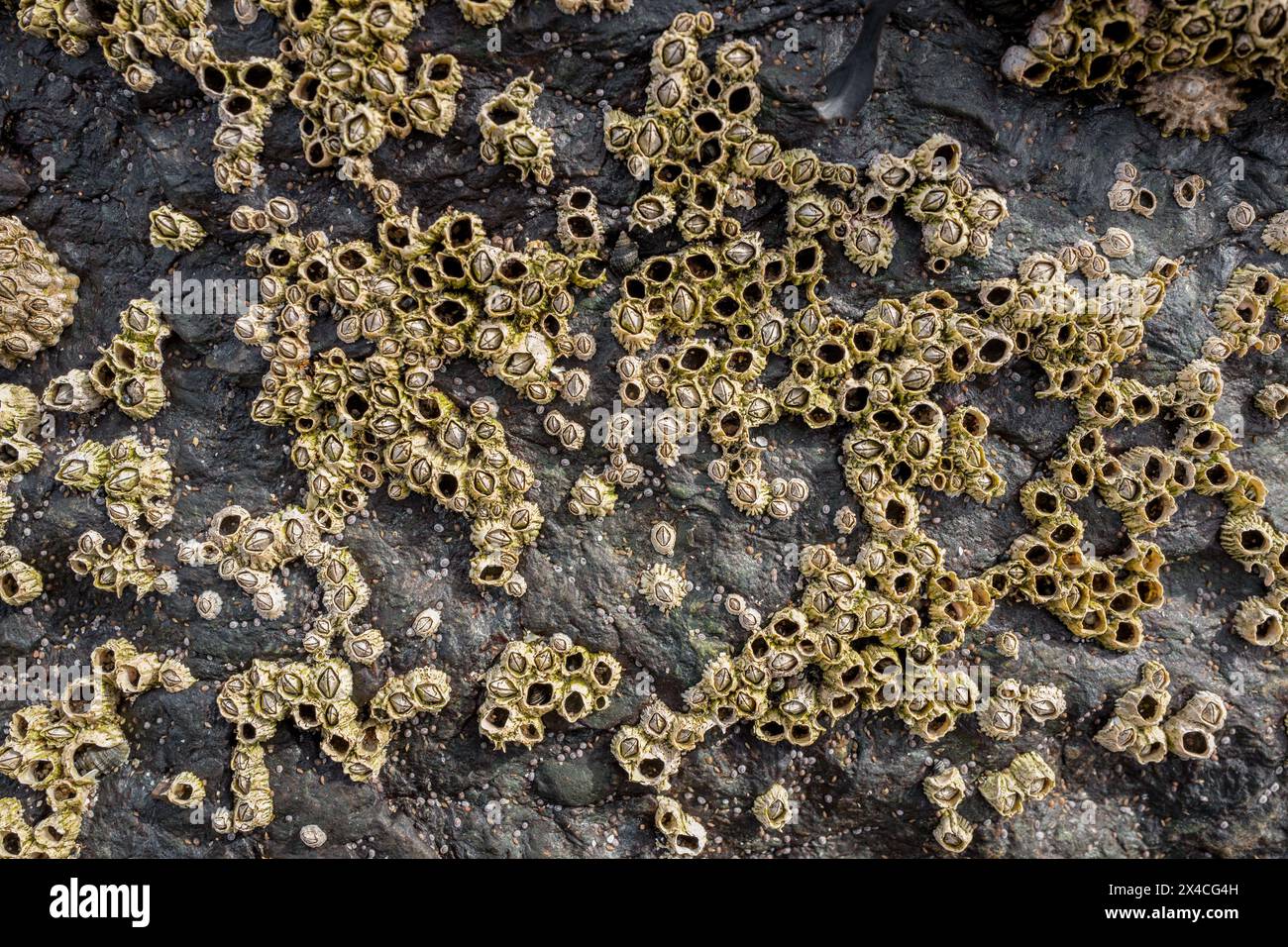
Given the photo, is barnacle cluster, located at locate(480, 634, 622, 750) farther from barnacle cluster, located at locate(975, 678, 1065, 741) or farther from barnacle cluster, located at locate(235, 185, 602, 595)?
barnacle cluster, located at locate(975, 678, 1065, 741)

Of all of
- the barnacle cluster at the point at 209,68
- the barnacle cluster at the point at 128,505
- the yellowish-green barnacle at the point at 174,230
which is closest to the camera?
the barnacle cluster at the point at 209,68

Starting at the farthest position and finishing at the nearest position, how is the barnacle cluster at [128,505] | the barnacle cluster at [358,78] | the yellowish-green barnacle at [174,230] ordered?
the barnacle cluster at [128,505] < the yellowish-green barnacle at [174,230] < the barnacle cluster at [358,78]

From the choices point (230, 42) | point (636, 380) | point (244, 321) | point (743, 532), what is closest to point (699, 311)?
point (636, 380)

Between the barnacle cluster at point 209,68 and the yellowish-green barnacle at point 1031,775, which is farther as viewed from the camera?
the yellowish-green barnacle at point 1031,775

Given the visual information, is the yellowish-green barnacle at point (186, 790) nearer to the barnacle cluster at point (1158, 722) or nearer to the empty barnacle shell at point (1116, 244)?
the barnacle cluster at point (1158, 722)

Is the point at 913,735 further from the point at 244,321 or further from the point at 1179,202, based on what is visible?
the point at 244,321

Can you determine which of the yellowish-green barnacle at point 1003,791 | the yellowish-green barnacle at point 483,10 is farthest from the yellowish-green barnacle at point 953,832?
the yellowish-green barnacle at point 483,10
